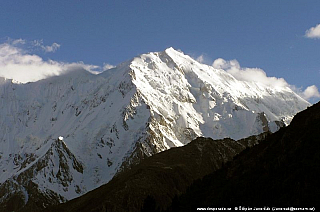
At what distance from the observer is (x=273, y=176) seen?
154250 mm

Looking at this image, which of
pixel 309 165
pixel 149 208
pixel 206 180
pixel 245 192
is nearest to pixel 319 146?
pixel 309 165

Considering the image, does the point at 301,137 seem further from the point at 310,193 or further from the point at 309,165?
the point at 310,193

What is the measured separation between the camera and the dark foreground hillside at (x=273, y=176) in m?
138

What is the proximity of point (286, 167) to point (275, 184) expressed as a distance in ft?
25.7

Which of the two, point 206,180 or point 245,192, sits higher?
point 206,180

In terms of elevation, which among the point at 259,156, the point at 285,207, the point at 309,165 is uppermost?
the point at 259,156

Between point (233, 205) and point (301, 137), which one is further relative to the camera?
point (301, 137)

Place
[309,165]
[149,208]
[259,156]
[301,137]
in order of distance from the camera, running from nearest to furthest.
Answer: [309,165] → [301,137] → [259,156] → [149,208]

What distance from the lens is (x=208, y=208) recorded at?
153625 millimetres

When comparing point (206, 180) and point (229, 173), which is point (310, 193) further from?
point (206, 180)

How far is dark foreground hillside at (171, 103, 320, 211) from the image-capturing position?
138 metres

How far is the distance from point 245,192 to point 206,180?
40.5 m

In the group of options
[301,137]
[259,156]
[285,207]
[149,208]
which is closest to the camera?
[285,207]

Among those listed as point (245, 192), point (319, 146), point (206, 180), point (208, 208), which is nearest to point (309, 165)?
point (319, 146)
